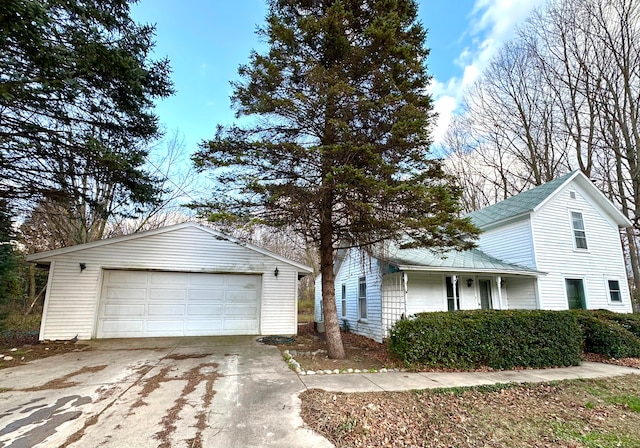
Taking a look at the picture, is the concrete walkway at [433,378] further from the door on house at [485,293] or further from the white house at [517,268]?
the door on house at [485,293]

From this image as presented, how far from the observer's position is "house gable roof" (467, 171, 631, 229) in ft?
39.0

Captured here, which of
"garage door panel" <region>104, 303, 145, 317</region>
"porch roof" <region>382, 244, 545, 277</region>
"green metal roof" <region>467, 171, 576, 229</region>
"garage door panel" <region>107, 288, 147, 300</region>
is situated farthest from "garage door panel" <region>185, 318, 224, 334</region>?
"green metal roof" <region>467, 171, 576, 229</region>

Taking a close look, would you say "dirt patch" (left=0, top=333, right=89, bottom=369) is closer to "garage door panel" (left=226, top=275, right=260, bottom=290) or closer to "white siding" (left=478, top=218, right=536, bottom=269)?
"garage door panel" (left=226, top=275, right=260, bottom=290)

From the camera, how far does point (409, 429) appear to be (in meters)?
3.88

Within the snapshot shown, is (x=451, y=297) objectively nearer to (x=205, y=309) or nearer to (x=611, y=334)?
(x=611, y=334)

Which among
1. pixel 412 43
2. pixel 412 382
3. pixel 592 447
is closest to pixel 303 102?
pixel 412 43

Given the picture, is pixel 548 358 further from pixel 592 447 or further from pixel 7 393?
pixel 7 393

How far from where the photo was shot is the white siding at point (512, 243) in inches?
456

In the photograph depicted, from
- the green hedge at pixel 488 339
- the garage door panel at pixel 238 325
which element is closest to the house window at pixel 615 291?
the green hedge at pixel 488 339

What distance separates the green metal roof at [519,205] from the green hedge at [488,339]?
478 centimetres

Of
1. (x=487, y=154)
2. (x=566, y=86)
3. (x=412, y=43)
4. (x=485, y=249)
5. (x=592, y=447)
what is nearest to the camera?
(x=592, y=447)

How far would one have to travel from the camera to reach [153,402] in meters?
4.33

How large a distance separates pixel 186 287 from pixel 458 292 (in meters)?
9.43

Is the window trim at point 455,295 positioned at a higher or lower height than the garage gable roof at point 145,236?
lower
